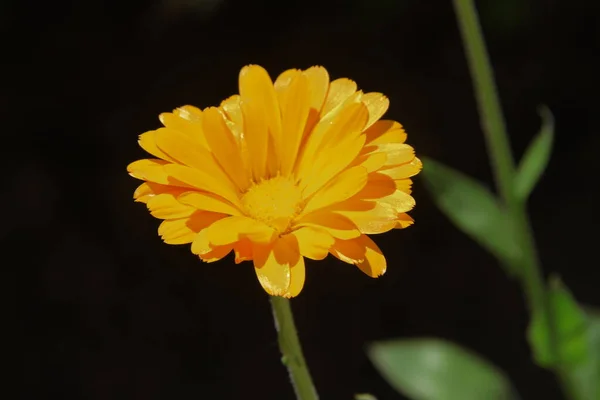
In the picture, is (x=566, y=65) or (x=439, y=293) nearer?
(x=439, y=293)

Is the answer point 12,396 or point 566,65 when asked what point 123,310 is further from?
point 566,65

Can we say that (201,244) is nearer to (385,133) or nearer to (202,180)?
(202,180)

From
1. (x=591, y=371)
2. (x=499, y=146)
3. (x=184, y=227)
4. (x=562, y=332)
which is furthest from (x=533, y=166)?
(x=184, y=227)

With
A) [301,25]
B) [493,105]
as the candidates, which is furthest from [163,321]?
[493,105]

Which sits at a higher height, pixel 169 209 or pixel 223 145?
pixel 223 145

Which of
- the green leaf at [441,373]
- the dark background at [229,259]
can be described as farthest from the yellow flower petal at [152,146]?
the dark background at [229,259]

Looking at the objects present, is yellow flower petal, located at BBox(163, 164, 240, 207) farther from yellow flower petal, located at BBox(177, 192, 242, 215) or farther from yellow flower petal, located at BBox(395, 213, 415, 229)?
yellow flower petal, located at BBox(395, 213, 415, 229)
